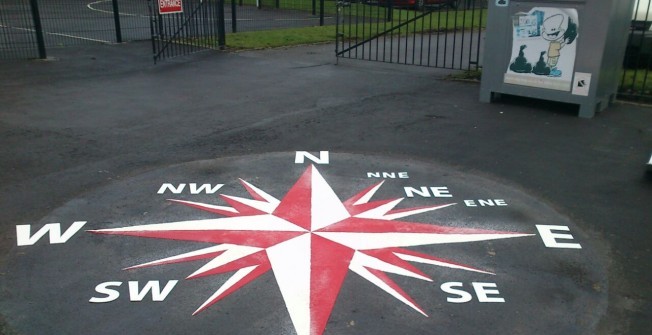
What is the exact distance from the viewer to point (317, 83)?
11656 mm

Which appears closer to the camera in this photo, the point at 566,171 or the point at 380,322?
the point at 380,322

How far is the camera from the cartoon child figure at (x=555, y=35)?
8750 mm

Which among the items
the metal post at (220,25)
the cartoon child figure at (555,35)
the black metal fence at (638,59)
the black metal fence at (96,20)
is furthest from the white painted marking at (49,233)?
the metal post at (220,25)

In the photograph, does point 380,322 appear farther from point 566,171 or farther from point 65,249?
point 566,171

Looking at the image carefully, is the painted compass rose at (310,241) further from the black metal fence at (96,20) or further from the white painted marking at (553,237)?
the black metal fence at (96,20)

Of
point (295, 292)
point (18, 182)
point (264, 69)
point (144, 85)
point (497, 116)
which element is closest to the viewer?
point (295, 292)

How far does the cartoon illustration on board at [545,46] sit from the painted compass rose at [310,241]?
461 cm

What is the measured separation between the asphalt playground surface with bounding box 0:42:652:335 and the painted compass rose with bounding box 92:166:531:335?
0.08 ft

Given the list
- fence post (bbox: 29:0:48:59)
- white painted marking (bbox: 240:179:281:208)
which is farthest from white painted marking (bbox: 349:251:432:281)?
fence post (bbox: 29:0:48:59)

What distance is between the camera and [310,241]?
487 centimetres

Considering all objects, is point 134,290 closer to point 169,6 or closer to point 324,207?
point 324,207

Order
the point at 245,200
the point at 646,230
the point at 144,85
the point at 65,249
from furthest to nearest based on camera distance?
1. the point at 144,85
2. the point at 245,200
3. the point at 646,230
4. the point at 65,249

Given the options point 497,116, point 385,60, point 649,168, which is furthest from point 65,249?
point 385,60

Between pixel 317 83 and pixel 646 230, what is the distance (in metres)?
7.47
